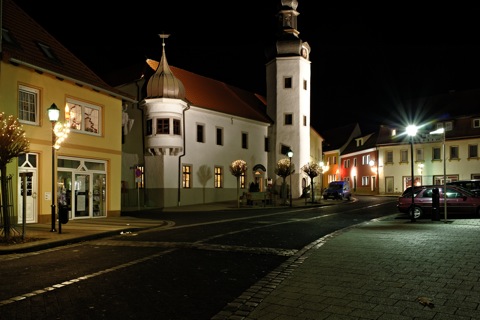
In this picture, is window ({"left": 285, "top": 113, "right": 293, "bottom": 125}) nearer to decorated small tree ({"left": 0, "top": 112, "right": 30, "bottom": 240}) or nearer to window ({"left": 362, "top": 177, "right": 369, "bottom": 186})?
window ({"left": 362, "top": 177, "right": 369, "bottom": 186})

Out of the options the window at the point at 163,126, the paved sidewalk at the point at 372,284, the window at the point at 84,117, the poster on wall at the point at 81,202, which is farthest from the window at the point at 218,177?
the paved sidewalk at the point at 372,284

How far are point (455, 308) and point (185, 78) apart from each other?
3941cm

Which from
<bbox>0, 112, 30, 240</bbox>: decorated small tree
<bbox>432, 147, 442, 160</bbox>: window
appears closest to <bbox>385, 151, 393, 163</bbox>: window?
<bbox>432, 147, 442, 160</bbox>: window

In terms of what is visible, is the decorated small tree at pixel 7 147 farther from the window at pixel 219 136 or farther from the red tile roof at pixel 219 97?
the window at pixel 219 136

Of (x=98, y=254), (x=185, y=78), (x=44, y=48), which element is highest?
(x=185, y=78)

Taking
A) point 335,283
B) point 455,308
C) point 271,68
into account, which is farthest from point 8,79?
point 271,68

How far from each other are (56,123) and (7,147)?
4833 mm

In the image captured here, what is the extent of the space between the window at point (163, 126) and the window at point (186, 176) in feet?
10.7

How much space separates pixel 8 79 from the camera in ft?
59.2

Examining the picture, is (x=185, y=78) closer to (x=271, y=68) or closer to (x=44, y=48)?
(x=271, y=68)

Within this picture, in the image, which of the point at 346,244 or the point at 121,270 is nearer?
the point at 121,270

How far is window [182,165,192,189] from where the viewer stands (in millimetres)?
37781

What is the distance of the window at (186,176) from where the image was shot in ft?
124

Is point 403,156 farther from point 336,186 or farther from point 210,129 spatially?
point 210,129
